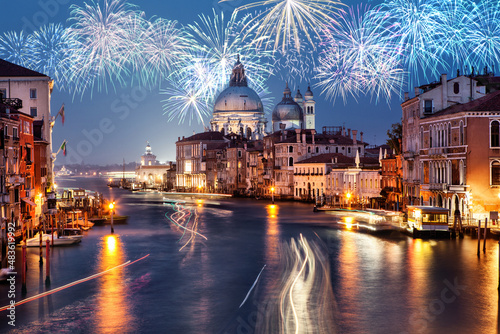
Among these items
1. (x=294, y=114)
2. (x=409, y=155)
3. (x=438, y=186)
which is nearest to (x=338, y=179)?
(x=409, y=155)

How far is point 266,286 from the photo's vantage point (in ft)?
93.2

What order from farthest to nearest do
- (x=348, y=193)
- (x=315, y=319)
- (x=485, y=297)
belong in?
(x=348, y=193) → (x=485, y=297) → (x=315, y=319)

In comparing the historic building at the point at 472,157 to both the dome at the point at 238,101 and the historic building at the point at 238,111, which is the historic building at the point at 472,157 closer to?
the historic building at the point at 238,111

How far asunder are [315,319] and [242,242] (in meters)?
22.3

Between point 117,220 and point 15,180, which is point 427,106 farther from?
point 15,180

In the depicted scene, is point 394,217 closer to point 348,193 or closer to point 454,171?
point 454,171

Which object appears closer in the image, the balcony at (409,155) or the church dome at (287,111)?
the balcony at (409,155)

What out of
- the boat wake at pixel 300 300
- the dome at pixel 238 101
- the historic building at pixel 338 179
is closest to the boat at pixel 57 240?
the boat wake at pixel 300 300

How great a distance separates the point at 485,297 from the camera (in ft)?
Result: 86.6

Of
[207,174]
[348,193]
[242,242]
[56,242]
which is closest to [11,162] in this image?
[56,242]

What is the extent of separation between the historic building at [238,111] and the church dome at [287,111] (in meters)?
13.2

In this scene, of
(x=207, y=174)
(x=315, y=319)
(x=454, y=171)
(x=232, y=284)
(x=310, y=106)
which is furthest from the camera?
(x=310, y=106)

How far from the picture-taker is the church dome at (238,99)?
552ft

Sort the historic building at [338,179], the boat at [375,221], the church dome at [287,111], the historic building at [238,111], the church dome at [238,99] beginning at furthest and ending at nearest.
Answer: the church dome at [238,99] < the historic building at [238,111] < the church dome at [287,111] < the historic building at [338,179] < the boat at [375,221]
